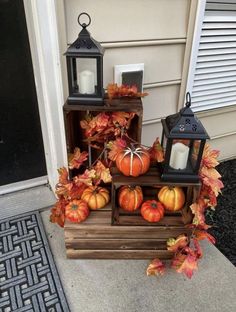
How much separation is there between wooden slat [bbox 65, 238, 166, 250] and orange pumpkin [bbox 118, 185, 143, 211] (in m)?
0.18

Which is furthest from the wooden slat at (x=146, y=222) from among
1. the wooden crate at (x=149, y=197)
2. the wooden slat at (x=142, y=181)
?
the wooden slat at (x=142, y=181)

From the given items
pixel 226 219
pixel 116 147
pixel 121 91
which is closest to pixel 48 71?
pixel 121 91

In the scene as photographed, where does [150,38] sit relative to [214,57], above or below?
above

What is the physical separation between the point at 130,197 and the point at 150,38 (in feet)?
3.09

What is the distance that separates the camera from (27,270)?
143 cm

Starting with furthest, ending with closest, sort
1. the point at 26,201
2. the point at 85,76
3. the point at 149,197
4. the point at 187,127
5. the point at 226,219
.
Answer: the point at 226,219, the point at 26,201, the point at 149,197, the point at 85,76, the point at 187,127

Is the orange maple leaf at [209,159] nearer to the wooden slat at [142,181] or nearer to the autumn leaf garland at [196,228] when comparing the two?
the autumn leaf garland at [196,228]

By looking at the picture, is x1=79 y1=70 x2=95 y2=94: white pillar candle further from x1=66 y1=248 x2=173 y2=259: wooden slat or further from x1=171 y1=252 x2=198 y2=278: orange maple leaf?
x1=171 y1=252 x2=198 y2=278: orange maple leaf

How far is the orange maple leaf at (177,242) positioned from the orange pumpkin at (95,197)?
40 centimetres

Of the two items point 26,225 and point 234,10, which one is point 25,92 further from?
point 234,10

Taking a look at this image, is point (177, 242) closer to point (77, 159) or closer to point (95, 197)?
point (95, 197)

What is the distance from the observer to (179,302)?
1314 mm

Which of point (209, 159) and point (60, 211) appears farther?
point (60, 211)

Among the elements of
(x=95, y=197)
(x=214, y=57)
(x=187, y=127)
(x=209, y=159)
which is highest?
(x=214, y=57)
